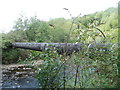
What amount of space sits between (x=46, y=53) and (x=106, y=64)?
42cm

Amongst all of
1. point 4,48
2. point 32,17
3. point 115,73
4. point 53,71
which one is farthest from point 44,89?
point 32,17

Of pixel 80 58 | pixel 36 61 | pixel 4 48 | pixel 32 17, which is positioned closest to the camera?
pixel 80 58

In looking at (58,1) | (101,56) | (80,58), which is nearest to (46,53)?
(80,58)

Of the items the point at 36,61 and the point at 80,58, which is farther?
the point at 36,61

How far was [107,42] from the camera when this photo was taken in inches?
41.6

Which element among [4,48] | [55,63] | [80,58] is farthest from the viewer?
[4,48]

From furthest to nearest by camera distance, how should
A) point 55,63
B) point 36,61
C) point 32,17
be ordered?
point 32,17 < point 36,61 < point 55,63

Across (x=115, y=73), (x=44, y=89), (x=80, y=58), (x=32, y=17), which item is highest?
(x=32, y=17)

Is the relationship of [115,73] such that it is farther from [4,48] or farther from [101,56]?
[4,48]

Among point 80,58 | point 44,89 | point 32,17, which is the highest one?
point 32,17

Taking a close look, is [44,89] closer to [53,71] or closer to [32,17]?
[53,71]

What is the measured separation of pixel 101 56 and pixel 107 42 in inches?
4.9

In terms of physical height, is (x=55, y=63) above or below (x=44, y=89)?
above

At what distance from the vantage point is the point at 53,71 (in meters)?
1.04
